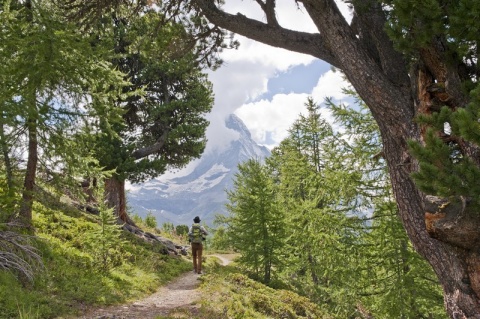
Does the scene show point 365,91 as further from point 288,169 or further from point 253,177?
point 288,169

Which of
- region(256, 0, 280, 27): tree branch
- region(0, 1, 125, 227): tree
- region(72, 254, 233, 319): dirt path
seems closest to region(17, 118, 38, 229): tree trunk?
region(0, 1, 125, 227): tree

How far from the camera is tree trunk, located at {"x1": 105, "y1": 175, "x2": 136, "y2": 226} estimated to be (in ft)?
60.1

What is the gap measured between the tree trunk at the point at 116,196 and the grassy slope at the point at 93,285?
3.43m

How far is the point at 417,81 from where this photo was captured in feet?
15.1

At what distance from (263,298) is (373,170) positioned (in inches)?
199

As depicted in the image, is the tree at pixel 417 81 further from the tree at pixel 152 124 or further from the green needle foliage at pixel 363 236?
the tree at pixel 152 124

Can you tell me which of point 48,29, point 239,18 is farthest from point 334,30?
point 48,29

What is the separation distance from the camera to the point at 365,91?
5.00 metres

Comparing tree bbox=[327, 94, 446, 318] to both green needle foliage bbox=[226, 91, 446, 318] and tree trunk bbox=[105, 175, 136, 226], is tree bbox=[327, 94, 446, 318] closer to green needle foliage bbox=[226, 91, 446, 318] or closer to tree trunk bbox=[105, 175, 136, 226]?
green needle foliage bbox=[226, 91, 446, 318]

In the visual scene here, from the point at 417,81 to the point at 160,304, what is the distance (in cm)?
830

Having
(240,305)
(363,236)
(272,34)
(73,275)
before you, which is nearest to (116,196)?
(73,275)

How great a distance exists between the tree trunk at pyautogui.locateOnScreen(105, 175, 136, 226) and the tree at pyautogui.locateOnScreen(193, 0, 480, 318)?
15.0 meters

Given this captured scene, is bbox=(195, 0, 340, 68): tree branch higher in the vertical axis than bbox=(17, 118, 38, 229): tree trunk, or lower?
higher

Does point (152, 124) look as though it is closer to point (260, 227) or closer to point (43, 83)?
point (260, 227)
